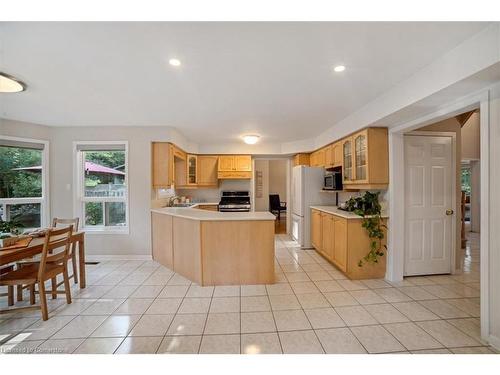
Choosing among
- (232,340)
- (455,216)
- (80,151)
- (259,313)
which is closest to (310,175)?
(455,216)

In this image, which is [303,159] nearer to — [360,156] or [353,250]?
[360,156]

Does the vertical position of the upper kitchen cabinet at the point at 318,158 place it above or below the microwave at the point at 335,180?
above

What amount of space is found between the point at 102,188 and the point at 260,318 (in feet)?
11.9

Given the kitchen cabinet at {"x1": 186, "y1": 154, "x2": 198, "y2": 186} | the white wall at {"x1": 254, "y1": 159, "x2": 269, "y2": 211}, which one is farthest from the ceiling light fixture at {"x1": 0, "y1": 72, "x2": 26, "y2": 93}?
the white wall at {"x1": 254, "y1": 159, "x2": 269, "y2": 211}

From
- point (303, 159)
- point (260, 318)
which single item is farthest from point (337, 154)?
point (260, 318)

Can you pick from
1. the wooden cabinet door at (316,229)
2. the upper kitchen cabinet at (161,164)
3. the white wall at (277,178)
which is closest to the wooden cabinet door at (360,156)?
the wooden cabinet door at (316,229)

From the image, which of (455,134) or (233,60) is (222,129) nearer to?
(233,60)

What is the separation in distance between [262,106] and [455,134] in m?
2.86

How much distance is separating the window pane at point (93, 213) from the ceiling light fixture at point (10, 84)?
2.21 metres

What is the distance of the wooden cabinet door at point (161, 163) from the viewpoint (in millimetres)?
3984

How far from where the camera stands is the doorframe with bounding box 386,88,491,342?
182 centimetres

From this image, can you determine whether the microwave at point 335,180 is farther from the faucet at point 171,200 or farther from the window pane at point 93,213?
the window pane at point 93,213

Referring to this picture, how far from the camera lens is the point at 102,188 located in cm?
406
